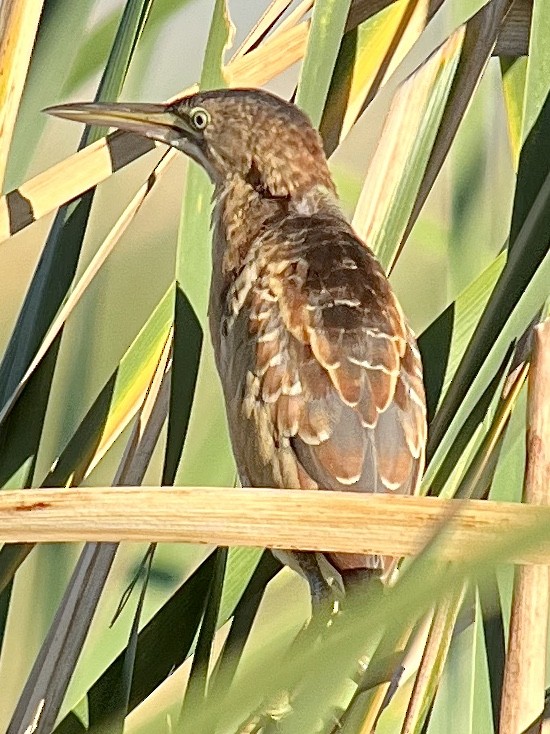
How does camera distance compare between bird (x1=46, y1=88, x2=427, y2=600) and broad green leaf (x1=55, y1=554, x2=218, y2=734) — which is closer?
broad green leaf (x1=55, y1=554, x2=218, y2=734)

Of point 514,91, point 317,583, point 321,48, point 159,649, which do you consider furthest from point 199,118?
point 159,649

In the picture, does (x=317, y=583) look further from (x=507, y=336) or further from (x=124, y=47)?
(x=124, y=47)

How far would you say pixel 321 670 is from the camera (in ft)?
1.41

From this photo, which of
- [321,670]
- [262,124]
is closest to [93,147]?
[262,124]

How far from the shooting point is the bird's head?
187 cm

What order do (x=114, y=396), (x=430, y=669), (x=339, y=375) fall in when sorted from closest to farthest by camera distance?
(x=430, y=669)
(x=114, y=396)
(x=339, y=375)

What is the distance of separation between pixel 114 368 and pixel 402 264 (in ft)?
2.85

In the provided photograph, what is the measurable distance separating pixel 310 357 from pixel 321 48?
1.41 feet

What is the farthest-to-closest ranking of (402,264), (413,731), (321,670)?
(402,264), (413,731), (321,670)

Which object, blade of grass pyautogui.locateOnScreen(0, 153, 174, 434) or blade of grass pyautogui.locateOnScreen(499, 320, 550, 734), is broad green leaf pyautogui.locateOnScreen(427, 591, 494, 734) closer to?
blade of grass pyautogui.locateOnScreen(499, 320, 550, 734)

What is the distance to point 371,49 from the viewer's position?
5.08 feet

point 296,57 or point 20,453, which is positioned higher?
point 296,57

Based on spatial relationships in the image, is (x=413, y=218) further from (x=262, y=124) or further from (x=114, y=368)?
(x=262, y=124)

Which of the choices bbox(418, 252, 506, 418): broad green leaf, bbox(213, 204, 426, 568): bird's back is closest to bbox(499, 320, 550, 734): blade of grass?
bbox(418, 252, 506, 418): broad green leaf
